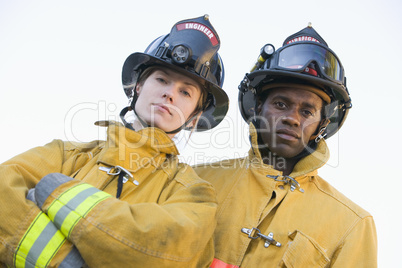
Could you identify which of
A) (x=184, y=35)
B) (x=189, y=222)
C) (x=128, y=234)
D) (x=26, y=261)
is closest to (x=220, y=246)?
(x=189, y=222)

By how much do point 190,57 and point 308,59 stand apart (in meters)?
1.24

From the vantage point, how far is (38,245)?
205cm

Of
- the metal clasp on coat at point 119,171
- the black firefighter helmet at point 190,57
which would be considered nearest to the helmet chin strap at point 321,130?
the black firefighter helmet at point 190,57

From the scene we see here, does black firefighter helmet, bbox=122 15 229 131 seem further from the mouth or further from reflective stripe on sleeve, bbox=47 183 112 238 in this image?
reflective stripe on sleeve, bbox=47 183 112 238

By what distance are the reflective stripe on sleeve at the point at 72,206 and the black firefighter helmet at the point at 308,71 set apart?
2232 millimetres

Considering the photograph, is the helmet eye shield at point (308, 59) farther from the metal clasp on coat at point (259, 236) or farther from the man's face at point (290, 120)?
the metal clasp on coat at point (259, 236)

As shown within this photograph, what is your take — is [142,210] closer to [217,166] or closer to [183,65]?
[183,65]

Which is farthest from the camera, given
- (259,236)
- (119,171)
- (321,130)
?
(321,130)

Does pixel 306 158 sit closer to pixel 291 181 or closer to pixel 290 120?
pixel 291 181

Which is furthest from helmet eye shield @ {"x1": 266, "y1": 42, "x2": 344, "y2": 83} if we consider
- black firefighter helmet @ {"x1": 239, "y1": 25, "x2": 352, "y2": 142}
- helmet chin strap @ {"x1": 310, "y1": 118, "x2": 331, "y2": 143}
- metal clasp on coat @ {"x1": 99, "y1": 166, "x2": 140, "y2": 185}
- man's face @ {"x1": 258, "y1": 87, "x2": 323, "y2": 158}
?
metal clasp on coat @ {"x1": 99, "y1": 166, "x2": 140, "y2": 185}

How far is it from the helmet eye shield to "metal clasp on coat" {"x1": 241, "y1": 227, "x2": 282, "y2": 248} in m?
1.60

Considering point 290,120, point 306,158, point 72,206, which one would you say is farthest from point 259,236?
point 72,206

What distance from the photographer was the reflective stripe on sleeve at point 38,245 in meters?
2.03

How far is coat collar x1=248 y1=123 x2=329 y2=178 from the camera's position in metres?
3.36
